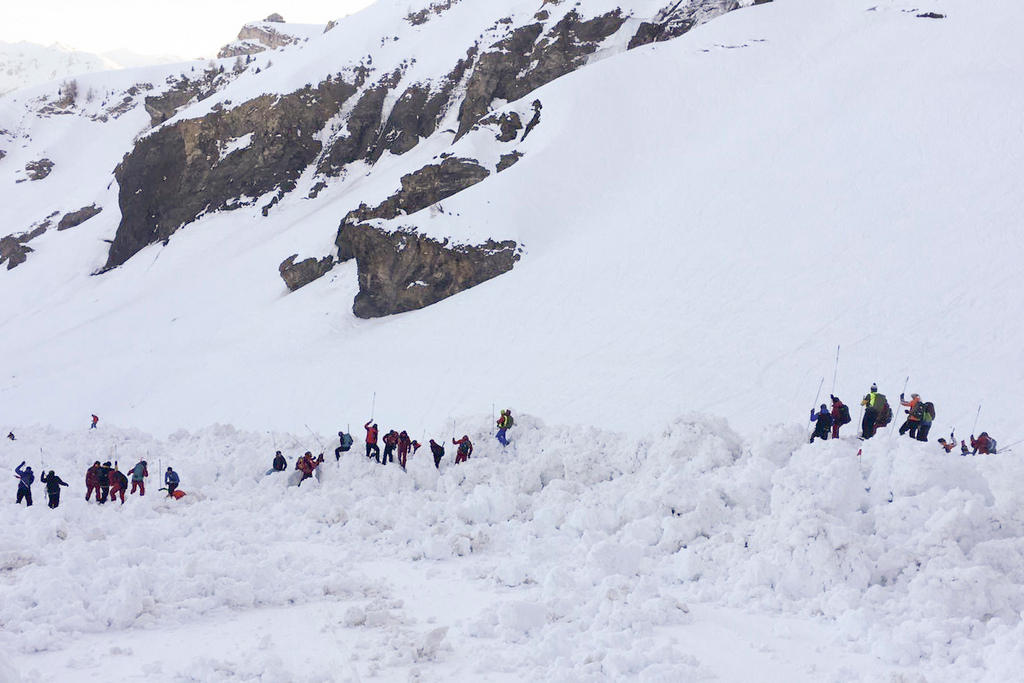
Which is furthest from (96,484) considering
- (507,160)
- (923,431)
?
(507,160)

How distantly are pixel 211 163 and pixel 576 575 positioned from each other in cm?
5469

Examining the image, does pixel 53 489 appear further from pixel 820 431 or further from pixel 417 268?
pixel 417 268

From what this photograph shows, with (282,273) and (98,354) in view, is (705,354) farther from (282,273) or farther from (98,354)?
(98,354)

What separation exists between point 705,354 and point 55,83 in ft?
299

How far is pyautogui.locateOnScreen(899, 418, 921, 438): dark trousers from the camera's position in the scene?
1164 cm

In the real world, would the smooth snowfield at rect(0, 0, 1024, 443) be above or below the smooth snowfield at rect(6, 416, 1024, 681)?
above

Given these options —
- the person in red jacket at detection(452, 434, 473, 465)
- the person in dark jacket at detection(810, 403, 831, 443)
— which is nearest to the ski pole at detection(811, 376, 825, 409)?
the person in dark jacket at detection(810, 403, 831, 443)

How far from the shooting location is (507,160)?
36.6 metres

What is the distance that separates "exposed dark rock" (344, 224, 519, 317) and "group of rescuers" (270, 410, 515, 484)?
54.9 ft

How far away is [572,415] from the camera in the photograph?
18562mm

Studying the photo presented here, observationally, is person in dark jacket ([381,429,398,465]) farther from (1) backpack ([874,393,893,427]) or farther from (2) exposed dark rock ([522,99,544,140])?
(2) exposed dark rock ([522,99,544,140])

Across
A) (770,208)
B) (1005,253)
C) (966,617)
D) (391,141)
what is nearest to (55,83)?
(391,141)

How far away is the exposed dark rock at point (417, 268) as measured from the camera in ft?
98.8

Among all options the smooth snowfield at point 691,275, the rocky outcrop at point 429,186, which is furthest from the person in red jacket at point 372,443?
the rocky outcrop at point 429,186
